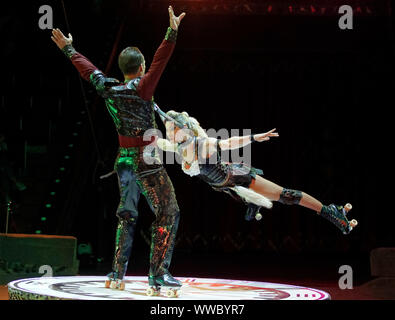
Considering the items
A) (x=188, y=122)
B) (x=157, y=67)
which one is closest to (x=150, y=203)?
(x=188, y=122)

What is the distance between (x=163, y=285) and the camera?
3596 mm

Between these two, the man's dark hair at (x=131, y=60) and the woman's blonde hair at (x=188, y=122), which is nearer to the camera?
the man's dark hair at (x=131, y=60)

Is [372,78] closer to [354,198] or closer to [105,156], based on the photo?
[354,198]

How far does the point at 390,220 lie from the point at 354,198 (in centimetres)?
62

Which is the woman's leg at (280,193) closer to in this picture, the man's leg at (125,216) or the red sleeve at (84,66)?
the man's leg at (125,216)

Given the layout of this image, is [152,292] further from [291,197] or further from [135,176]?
[291,197]

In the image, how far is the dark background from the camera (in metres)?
7.73

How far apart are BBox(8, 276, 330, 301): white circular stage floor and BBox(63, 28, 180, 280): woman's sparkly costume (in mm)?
242

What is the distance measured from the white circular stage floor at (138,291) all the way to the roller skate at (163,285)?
0.04 meters

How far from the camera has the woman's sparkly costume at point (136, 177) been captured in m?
3.68

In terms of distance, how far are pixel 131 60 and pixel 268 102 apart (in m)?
5.51

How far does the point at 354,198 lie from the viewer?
8.76 meters

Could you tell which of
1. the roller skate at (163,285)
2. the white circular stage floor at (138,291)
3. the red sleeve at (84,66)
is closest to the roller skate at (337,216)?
the white circular stage floor at (138,291)

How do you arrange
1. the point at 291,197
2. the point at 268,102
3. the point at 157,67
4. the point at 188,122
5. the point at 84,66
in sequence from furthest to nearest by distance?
the point at 268,102, the point at 291,197, the point at 188,122, the point at 84,66, the point at 157,67
